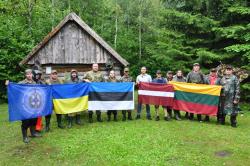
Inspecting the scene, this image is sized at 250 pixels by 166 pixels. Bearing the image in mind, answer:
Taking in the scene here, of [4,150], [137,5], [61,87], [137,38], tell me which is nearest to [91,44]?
[61,87]

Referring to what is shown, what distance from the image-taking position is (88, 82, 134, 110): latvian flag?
1354 cm

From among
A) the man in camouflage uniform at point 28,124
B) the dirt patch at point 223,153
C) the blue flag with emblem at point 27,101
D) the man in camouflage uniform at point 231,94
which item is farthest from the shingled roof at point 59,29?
the dirt patch at point 223,153

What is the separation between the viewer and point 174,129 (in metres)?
12.6

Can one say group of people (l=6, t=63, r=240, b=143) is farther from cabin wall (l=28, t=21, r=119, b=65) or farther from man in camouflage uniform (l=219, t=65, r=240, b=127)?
cabin wall (l=28, t=21, r=119, b=65)

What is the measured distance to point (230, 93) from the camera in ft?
42.9

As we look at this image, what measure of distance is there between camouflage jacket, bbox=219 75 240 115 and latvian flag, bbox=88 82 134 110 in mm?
3477

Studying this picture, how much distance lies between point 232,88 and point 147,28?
2089cm

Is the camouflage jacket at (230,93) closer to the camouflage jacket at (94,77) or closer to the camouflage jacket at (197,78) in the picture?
the camouflage jacket at (197,78)

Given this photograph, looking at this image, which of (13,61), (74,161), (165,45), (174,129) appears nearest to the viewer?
(74,161)

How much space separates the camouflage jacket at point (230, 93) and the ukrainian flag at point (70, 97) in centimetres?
506

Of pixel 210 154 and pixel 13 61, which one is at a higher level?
pixel 13 61

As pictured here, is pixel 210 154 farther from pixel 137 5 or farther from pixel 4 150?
pixel 137 5

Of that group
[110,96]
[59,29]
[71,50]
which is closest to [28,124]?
[110,96]

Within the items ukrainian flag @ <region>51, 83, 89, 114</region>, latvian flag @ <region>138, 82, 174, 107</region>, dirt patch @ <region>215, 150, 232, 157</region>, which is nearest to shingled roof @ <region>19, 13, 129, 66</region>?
latvian flag @ <region>138, 82, 174, 107</region>
